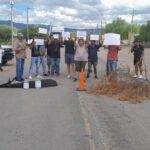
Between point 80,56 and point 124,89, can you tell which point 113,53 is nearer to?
point 80,56

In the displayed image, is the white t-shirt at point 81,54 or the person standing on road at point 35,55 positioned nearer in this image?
the white t-shirt at point 81,54

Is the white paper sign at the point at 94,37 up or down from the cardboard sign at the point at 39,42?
up

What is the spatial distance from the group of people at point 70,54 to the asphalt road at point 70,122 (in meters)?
4.35

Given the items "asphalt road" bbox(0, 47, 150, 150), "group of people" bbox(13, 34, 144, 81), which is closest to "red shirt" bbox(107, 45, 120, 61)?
"group of people" bbox(13, 34, 144, 81)

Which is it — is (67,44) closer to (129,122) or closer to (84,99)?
(84,99)

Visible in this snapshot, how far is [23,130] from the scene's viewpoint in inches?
386

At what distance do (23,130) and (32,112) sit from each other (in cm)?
232

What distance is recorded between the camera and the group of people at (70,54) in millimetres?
20094

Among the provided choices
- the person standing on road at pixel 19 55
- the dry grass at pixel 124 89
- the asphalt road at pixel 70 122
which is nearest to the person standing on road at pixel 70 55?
the person standing on road at pixel 19 55

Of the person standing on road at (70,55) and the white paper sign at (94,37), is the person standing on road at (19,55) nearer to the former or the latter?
the person standing on road at (70,55)

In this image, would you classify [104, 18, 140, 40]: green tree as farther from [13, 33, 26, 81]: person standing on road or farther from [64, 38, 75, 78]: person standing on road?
A: [13, 33, 26, 81]: person standing on road

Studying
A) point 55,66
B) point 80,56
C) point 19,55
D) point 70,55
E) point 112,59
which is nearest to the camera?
point 19,55

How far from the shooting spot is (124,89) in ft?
53.6

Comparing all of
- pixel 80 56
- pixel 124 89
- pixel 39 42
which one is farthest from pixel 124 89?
pixel 39 42
